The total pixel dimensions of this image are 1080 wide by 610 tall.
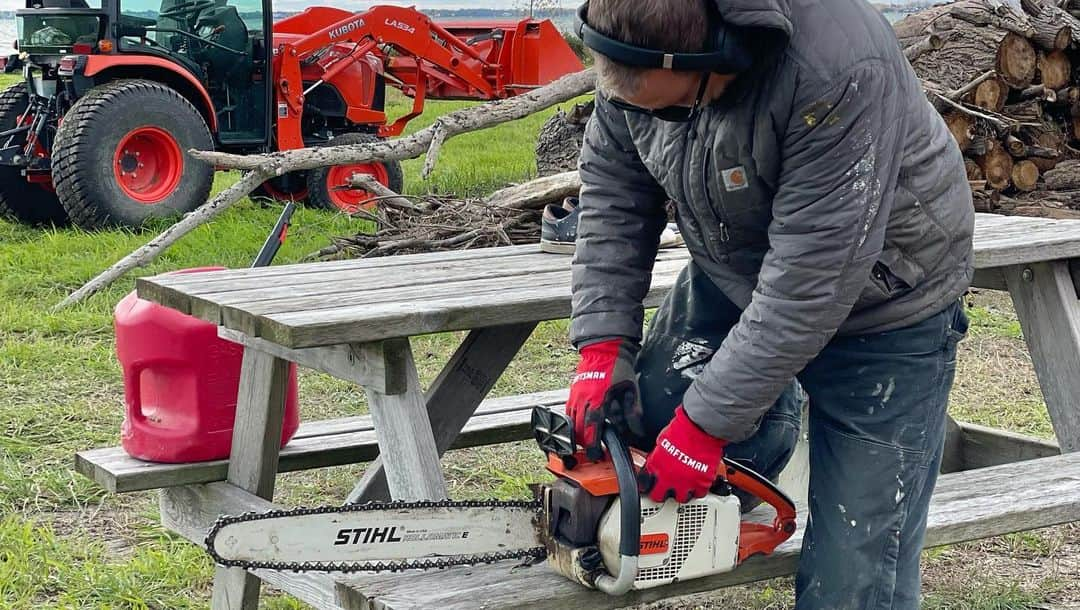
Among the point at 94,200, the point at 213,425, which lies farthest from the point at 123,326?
the point at 94,200

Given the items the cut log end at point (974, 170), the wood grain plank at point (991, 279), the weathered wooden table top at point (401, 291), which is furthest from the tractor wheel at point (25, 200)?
the wood grain plank at point (991, 279)

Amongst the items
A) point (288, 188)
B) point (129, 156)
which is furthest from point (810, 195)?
point (288, 188)

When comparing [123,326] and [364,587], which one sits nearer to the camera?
[364,587]

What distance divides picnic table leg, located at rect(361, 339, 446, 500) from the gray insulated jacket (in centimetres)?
44

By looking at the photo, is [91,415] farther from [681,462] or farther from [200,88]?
[200,88]

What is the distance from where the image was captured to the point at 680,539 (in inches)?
94.7

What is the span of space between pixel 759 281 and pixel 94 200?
25.3 feet

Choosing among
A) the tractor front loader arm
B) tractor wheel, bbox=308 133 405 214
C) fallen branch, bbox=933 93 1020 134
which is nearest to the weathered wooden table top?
fallen branch, bbox=933 93 1020 134

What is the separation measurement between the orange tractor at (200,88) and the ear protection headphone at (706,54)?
7.73m

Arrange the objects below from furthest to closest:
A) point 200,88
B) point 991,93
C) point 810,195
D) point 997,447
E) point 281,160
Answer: point 200,88, point 991,93, point 281,160, point 997,447, point 810,195

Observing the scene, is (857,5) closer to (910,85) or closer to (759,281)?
(910,85)

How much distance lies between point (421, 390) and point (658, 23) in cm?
120

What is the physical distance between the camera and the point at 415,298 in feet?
9.24

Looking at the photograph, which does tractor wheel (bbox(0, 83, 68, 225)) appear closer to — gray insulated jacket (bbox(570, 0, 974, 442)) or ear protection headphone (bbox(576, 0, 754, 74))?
gray insulated jacket (bbox(570, 0, 974, 442))
